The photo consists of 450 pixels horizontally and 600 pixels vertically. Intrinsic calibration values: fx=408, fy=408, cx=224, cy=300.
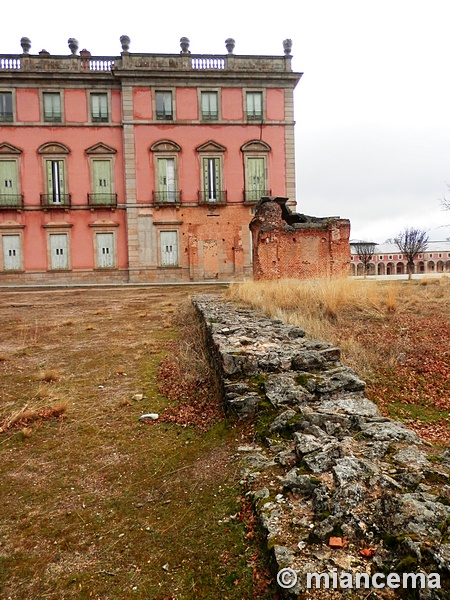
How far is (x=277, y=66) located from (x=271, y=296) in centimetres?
2329

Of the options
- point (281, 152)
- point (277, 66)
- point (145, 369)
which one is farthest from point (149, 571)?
point (277, 66)

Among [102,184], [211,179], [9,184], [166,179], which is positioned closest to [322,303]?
[211,179]

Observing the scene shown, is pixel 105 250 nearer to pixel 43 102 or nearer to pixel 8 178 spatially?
pixel 8 178

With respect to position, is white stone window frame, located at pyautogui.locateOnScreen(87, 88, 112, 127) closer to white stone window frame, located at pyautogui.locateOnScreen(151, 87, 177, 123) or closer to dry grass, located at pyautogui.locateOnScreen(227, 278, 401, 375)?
white stone window frame, located at pyautogui.locateOnScreen(151, 87, 177, 123)

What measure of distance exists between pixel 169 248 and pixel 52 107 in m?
11.6

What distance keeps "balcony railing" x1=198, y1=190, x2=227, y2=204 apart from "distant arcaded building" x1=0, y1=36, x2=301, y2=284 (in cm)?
8

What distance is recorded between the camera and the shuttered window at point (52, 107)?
25.9 metres

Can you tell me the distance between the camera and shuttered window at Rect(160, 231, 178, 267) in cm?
2686

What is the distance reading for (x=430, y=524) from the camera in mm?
1666

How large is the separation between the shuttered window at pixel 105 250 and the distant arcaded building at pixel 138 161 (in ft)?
0.22

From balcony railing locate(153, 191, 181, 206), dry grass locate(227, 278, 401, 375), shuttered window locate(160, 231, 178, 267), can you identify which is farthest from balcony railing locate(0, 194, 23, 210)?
dry grass locate(227, 278, 401, 375)

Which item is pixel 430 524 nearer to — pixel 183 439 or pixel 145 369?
pixel 183 439

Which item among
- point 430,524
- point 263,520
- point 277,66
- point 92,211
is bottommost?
point 263,520

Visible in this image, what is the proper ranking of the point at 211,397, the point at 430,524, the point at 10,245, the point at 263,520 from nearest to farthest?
the point at 430,524 → the point at 263,520 → the point at 211,397 → the point at 10,245
